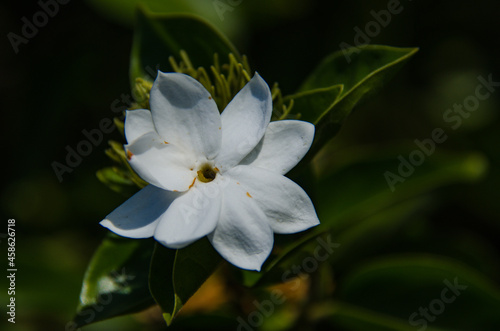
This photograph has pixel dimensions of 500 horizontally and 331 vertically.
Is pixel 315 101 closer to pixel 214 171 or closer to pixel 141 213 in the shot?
pixel 214 171

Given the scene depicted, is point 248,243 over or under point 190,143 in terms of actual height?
under

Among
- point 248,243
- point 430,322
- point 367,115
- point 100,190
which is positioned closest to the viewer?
point 248,243

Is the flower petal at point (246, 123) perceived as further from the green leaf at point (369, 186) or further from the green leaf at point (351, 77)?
the green leaf at point (369, 186)

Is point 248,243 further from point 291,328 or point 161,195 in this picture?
point 291,328

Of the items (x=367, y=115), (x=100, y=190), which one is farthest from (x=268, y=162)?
(x=367, y=115)

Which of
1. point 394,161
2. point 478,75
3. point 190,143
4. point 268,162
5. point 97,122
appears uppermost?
point 190,143

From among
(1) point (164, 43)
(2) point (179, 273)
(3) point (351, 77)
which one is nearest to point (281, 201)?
(2) point (179, 273)

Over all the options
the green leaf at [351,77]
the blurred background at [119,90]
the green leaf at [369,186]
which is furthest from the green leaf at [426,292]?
the green leaf at [351,77]
